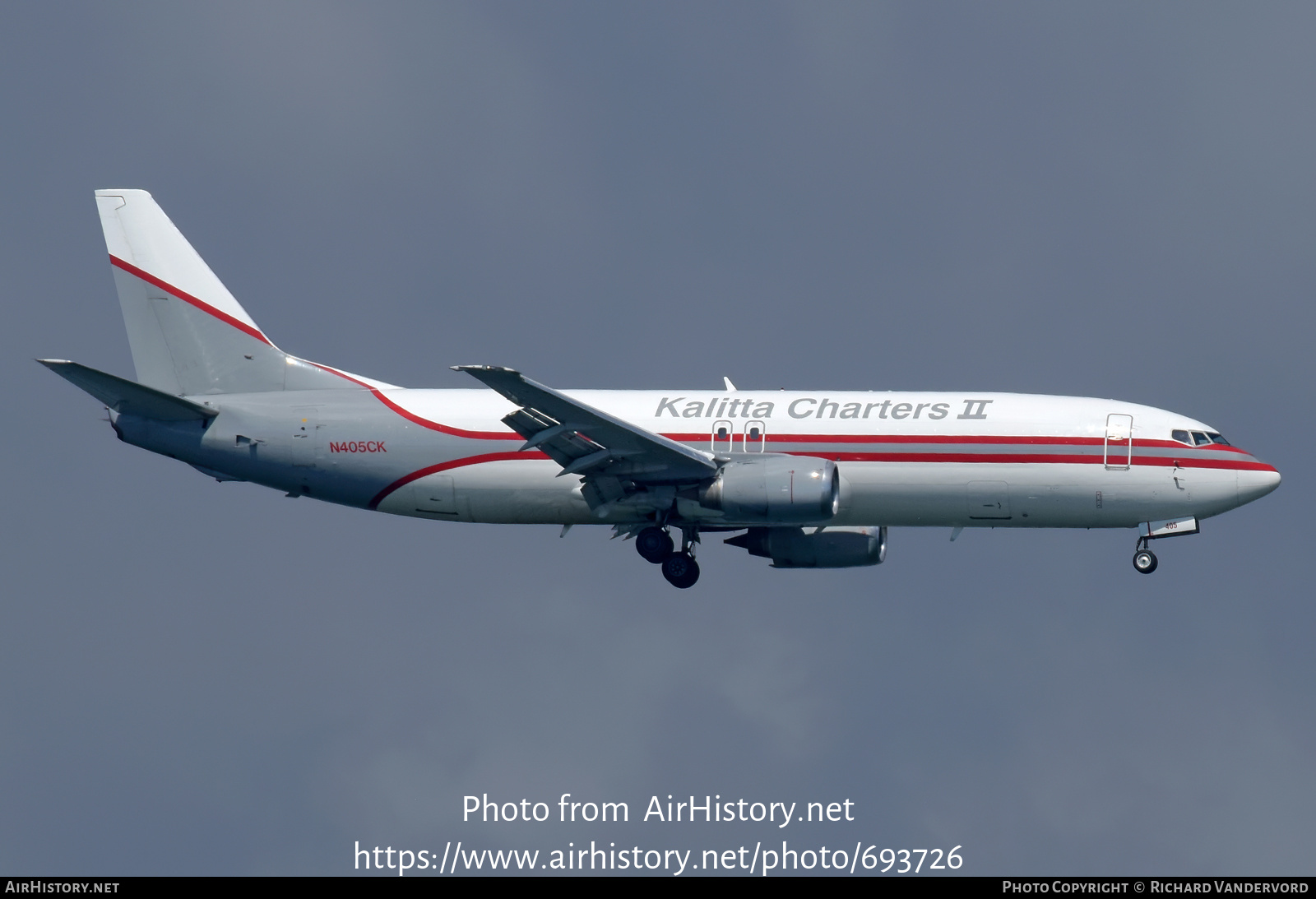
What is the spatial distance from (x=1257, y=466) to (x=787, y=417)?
12.5 meters

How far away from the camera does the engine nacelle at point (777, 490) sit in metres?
41.0

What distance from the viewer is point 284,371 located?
156 ft

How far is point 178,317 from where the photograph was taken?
158 ft

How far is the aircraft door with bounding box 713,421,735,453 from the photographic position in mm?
44062

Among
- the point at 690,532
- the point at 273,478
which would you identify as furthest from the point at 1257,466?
the point at 273,478

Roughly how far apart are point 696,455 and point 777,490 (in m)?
2.36

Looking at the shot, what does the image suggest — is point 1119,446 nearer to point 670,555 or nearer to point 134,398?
point 670,555

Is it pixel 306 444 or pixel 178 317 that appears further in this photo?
pixel 178 317

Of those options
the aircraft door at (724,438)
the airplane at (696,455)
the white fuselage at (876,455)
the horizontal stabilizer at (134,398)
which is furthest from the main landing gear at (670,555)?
the horizontal stabilizer at (134,398)

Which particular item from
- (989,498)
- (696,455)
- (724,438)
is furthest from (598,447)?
(989,498)

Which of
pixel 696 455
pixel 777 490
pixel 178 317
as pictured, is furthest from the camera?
pixel 178 317

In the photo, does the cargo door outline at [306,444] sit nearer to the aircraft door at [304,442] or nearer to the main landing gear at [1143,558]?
the aircraft door at [304,442]

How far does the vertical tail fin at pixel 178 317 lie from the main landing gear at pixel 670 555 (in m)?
10.1

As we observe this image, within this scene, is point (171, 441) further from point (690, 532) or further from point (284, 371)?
point (690, 532)
